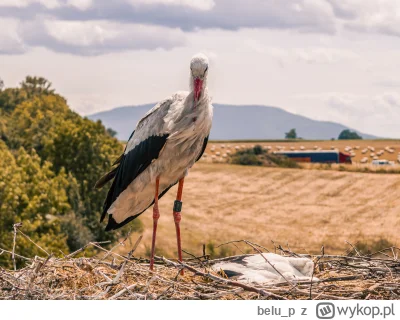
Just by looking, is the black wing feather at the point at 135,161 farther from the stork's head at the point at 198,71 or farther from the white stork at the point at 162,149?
the stork's head at the point at 198,71

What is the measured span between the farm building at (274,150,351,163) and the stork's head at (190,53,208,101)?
5675cm

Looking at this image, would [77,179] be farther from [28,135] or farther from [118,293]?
[118,293]

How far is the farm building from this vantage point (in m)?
64.6

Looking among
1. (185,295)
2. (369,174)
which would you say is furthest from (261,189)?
(185,295)

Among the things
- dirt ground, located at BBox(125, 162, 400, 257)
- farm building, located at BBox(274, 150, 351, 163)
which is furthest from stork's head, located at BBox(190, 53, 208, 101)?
farm building, located at BBox(274, 150, 351, 163)

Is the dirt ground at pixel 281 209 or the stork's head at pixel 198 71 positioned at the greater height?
the stork's head at pixel 198 71

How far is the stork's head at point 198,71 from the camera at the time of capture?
702 cm

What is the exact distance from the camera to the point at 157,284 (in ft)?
21.1

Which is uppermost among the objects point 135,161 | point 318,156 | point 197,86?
point 197,86

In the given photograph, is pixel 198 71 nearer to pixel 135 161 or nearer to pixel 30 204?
pixel 135 161

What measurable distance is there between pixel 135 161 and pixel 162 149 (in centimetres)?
37

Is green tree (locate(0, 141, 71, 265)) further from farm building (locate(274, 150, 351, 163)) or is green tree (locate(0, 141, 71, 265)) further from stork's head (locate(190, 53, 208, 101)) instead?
farm building (locate(274, 150, 351, 163))

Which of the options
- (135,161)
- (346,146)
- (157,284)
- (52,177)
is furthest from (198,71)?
(346,146)

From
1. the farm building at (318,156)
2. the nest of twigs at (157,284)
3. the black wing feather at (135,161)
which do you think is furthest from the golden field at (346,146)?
the nest of twigs at (157,284)
